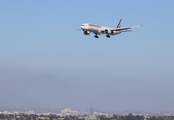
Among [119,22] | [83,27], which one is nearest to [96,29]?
[83,27]

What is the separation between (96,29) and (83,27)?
2.41 meters

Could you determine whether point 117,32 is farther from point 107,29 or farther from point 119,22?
point 119,22

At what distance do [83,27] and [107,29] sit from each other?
16.2 feet

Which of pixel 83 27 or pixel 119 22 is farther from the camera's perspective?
A: pixel 119 22

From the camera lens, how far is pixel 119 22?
5433 inches

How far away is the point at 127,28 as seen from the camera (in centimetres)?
11419

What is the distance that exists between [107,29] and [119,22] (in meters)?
22.0

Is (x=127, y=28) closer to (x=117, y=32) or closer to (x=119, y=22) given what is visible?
(x=117, y=32)

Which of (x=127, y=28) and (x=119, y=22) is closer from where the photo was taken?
(x=127, y=28)

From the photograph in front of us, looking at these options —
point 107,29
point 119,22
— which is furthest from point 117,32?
point 119,22

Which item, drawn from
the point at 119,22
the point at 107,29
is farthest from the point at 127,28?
the point at 119,22

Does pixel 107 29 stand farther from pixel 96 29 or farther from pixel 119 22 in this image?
pixel 119 22

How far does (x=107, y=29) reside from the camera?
116438 millimetres

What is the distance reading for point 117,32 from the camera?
393 feet
